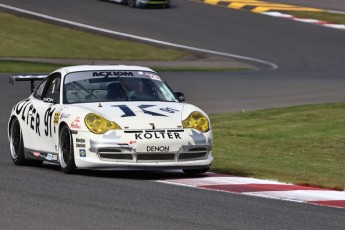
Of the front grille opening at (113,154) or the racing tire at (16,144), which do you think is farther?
the racing tire at (16,144)

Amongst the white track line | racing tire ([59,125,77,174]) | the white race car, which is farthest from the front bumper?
the white track line

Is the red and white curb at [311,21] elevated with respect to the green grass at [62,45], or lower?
elevated

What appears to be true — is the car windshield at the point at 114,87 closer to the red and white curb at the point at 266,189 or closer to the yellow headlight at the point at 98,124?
the yellow headlight at the point at 98,124

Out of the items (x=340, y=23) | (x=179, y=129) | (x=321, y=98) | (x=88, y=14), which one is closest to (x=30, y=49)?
(x=88, y=14)

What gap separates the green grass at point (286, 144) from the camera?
44.3 ft

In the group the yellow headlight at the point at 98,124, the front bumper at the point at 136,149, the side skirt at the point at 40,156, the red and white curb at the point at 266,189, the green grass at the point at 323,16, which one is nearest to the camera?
the red and white curb at the point at 266,189

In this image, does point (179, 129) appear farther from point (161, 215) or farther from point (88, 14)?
point (88, 14)

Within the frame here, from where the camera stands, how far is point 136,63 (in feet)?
119

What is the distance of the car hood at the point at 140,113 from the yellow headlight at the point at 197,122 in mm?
94

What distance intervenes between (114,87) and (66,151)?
108cm

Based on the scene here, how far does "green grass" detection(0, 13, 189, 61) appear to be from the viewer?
3859 cm

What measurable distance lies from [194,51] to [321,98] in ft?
49.0

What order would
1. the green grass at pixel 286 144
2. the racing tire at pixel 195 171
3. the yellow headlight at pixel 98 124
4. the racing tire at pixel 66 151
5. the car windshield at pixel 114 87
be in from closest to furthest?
the yellow headlight at pixel 98 124
the racing tire at pixel 66 151
the racing tire at pixel 195 171
the car windshield at pixel 114 87
the green grass at pixel 286 144

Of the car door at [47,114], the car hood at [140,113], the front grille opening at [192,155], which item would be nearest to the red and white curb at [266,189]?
the front grille opening at [192,155]
